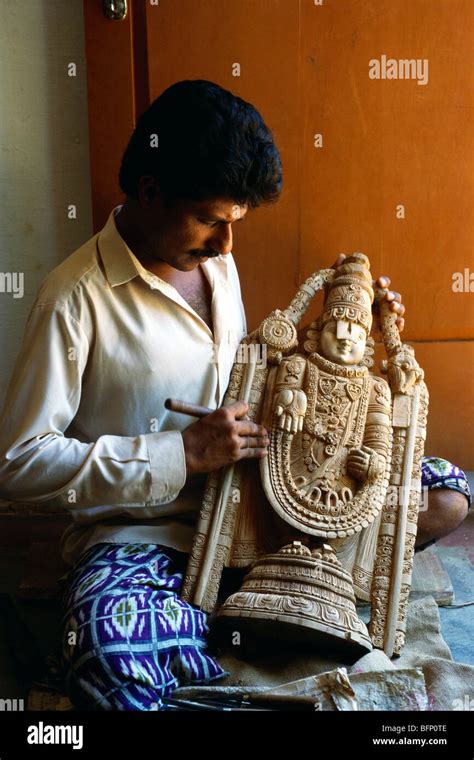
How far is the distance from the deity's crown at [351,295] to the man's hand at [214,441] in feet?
1.56

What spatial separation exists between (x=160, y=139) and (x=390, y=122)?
54.8 inches

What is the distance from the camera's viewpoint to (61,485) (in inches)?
92.7

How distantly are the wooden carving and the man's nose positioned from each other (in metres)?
0.36

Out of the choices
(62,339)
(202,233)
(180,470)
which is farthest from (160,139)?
(180,470)

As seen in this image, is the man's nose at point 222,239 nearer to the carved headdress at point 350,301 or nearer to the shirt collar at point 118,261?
the shirt collar at point 118,261

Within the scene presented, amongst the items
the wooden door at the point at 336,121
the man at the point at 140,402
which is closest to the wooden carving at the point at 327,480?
the man at the point at 140,402

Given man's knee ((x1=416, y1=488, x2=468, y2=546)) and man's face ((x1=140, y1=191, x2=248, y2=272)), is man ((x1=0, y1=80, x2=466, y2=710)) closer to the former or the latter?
man's face ((x1=140, y1=191, x2=248, y2=272))

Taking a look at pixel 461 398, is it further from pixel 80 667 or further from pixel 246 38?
pixel 80 667

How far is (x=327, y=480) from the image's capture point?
8.36 feet

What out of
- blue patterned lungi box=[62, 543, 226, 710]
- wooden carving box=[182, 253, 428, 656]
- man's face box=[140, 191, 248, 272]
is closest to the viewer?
blue patterned lungi box=[62, 543, 226, 710]

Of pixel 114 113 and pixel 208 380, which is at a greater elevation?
pixel 114 113

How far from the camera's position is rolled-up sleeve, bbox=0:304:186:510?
234 centimetres

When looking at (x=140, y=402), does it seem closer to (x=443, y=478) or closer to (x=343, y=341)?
(x=343, y=341)

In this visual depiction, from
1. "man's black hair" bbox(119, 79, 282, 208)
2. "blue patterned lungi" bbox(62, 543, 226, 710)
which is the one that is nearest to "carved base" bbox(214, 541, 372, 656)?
"blue patterned lungi" bbox(62, 543, 226, 710)
